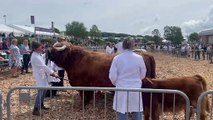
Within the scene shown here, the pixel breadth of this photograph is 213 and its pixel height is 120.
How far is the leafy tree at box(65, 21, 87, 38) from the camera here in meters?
91.8

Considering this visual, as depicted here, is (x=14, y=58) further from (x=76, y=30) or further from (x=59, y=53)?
(x=76, y=30)

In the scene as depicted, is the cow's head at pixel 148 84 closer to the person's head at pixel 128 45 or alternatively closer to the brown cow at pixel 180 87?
the brown cow at pixel 180 87

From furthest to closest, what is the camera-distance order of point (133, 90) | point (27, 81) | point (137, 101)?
point (27, 81) < point (137, 101) < point (133, 90)

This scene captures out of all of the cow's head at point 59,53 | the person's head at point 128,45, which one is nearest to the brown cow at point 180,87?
the person's head at point 128,45

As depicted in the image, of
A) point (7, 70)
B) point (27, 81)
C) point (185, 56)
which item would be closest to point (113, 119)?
point (27, 81)

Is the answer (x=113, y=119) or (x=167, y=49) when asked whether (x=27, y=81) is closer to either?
(x=113, y=119)

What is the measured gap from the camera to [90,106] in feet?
33.4

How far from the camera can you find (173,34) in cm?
9094

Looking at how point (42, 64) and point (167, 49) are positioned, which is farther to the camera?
point (167, 49)

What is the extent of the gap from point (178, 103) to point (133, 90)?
1654mm

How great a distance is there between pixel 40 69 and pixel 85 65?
1.49 m

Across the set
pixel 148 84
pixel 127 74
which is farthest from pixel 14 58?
pixel 127 74

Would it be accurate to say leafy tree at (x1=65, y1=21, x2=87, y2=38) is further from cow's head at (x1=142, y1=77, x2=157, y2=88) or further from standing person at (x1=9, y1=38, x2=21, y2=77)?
cow's head at (x1=142, y1=77, x2=157, y2=88)

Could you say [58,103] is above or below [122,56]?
below
